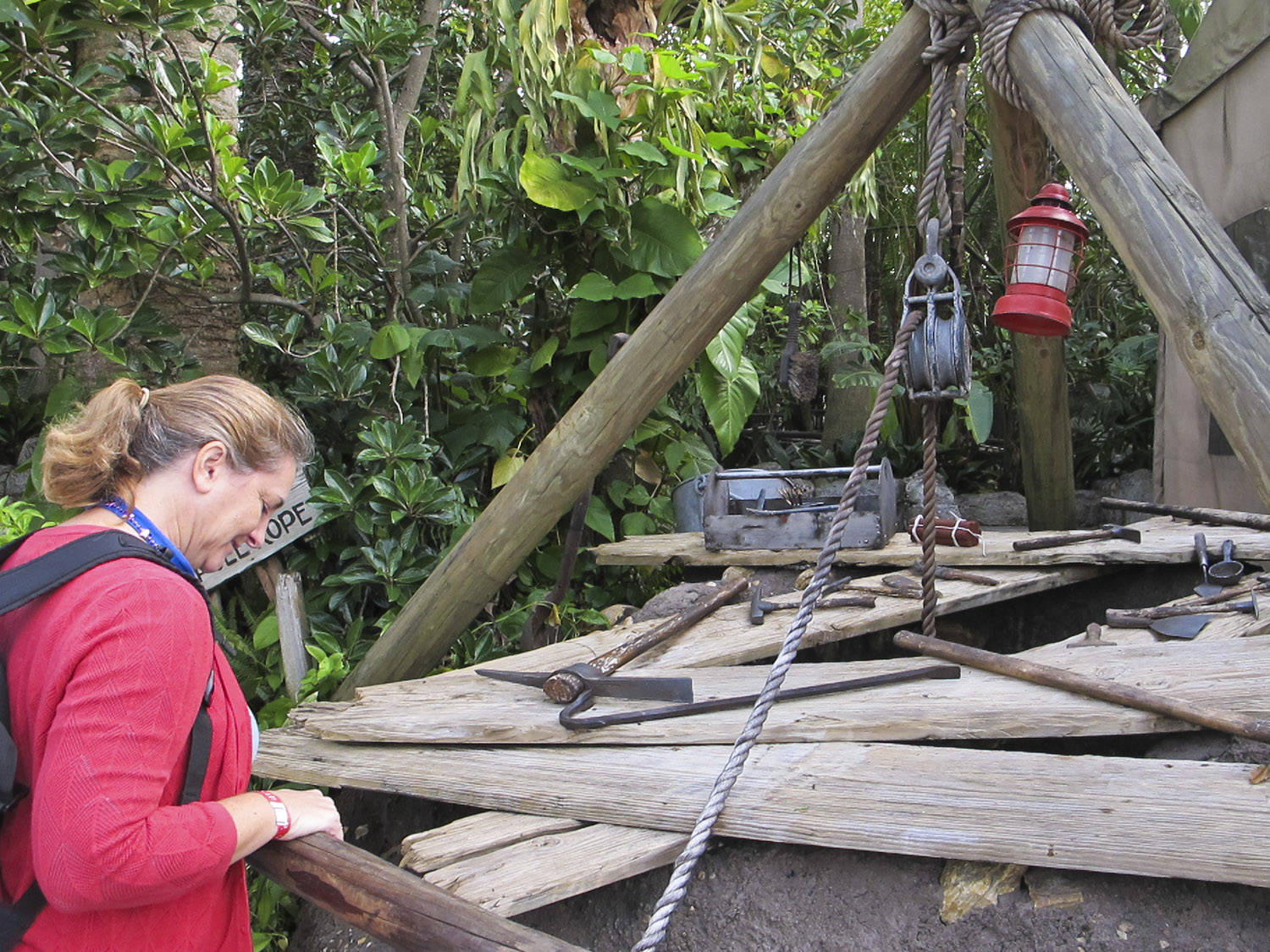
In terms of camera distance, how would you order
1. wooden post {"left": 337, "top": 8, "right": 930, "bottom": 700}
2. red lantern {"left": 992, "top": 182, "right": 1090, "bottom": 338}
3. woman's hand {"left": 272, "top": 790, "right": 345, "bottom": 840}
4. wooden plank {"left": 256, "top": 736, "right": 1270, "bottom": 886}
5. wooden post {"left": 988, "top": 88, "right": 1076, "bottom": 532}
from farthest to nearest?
wooden post {"left": 988, "top": 88, "right": 1076, "bottom": 532} → wooden post {"left": 337, "top": 8, "right": 930, "bottom": 700} → red lantern {"left": 992, "top": 182, "right": 1090, "bottom": 338} → wooden plank {"left": 256, "top": 736, "right": 1270, "bottom": 886} → woman's hand {"left": 272, "top": 790, "right": 345, "bottom": 840}

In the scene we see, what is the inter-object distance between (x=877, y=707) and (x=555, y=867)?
2.92ft

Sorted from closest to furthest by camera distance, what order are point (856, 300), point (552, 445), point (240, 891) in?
point (240, 891)
point (552, 445)
point (856, 300)

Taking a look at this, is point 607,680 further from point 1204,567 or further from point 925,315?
point 1204,567

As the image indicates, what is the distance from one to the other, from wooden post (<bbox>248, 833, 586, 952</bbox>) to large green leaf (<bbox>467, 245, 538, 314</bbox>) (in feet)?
12.0

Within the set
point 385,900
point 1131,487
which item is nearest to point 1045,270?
point 385,900

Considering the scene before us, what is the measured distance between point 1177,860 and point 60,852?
1761mm

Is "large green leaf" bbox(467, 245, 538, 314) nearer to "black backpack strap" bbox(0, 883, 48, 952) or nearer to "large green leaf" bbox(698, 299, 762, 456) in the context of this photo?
"large green leaf" bbox(698, 299, 762, 456)

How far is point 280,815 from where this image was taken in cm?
158

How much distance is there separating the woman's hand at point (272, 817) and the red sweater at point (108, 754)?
0.14 feet

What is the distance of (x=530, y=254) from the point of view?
5.14 meters

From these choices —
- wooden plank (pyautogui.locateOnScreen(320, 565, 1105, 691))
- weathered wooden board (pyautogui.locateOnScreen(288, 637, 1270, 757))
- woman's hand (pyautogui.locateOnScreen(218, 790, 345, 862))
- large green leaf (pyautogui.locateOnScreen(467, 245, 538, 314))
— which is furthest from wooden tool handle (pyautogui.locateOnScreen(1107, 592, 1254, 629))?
large green leaf (pyautogui.locateOnScreen(467, 245, 538, 314))

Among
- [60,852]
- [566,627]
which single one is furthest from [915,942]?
[566,627]

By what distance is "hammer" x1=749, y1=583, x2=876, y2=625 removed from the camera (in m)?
3.31

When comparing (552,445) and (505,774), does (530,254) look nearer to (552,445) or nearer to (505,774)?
(552,445)
